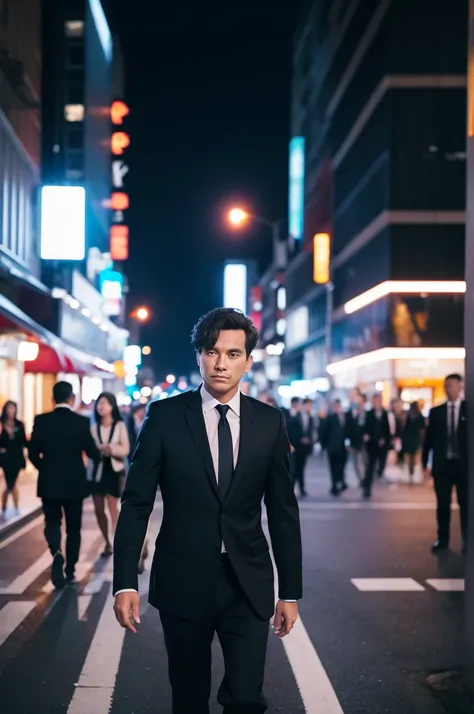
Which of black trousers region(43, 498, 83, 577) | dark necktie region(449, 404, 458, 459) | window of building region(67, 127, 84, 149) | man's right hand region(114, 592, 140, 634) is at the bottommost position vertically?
black trousers region(43, 498, 83, 577)

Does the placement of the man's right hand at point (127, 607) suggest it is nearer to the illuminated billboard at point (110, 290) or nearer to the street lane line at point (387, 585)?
the street lane line at point (387, 585)

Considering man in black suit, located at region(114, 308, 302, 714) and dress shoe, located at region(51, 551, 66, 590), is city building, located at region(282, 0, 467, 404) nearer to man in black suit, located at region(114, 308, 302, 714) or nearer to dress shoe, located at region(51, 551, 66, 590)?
dress shoe, located at region(51, 551, 66, 590)

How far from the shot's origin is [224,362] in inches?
151

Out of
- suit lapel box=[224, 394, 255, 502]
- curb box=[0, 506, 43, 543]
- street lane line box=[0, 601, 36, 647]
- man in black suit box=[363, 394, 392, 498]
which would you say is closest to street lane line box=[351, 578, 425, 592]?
street lane line box=[0, 601, 36, 647]

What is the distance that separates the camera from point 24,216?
30609 millimetres

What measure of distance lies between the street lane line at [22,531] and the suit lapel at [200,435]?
920 cm

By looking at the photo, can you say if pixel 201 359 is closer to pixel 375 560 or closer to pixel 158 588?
pixel 158 588

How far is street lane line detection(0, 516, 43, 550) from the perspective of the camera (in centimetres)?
1279

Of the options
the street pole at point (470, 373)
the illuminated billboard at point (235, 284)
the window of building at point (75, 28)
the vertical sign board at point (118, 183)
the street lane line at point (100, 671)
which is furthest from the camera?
the illuminated billboard at point (235, 284)

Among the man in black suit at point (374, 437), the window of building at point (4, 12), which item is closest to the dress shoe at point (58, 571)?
the man in black suit at point (374, 437)

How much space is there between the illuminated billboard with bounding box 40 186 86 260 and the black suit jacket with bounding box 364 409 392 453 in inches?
633

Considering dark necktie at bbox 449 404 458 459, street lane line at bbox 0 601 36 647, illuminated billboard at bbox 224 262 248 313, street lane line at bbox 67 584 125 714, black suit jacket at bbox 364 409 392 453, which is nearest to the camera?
street lane line at bbox 67 584 125 714

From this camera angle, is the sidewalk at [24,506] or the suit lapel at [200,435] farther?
the sidewalk at [24,506]

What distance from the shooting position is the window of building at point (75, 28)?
1870 inches
